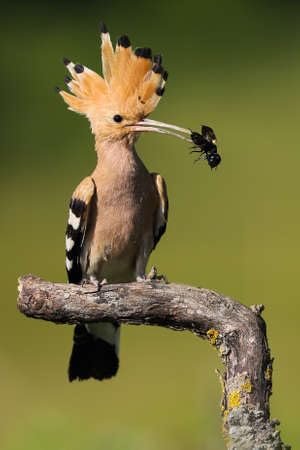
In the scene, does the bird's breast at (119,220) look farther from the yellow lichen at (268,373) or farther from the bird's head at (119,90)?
the yellow lichen at (268,373)

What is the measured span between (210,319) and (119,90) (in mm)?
543

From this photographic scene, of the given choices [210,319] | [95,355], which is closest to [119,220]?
[95,355]

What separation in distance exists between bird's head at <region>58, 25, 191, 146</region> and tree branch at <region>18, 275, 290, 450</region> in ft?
1.27

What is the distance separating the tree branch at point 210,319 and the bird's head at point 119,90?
387mm

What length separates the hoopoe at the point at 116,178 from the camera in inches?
75.9

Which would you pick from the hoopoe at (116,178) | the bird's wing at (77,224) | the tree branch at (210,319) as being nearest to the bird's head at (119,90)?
the hoopoe at (116,178)

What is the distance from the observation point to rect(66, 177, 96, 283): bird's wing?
6.34 ft

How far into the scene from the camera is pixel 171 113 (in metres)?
4.51

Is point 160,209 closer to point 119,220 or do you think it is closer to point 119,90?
point 119,220

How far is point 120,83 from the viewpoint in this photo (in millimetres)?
1934

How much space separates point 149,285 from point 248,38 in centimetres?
397

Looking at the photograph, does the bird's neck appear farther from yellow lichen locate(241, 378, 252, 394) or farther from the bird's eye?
yellow lichen locate(241, 378, 252, 394)

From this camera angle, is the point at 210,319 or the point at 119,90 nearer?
the point at 210,319

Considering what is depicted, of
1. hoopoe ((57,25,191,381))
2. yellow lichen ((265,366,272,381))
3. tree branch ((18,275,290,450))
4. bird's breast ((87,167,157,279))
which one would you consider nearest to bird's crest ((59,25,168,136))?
hoopoe ((57,25,191,381))
